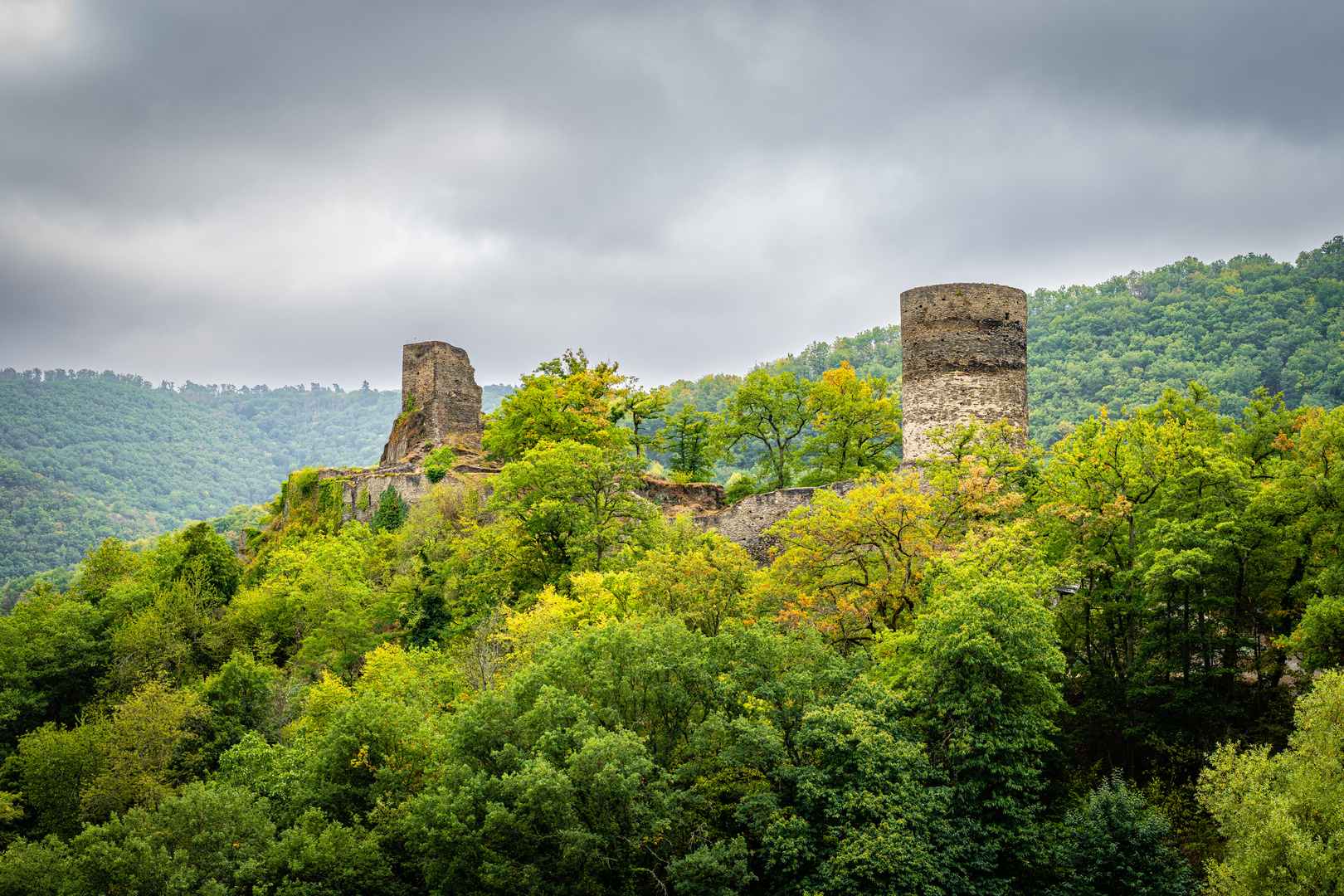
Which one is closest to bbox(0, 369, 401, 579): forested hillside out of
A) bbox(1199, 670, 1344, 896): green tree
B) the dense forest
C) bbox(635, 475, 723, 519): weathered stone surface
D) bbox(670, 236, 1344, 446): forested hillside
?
bbox(670, 236, 1344, 446): forested hillside

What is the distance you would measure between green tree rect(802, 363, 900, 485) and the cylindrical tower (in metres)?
5.50

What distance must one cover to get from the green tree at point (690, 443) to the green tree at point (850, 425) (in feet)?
16.6

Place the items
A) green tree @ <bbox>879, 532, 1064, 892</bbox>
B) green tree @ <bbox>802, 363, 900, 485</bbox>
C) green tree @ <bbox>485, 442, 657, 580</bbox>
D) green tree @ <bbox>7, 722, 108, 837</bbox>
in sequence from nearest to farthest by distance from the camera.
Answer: green tree @ <bbox>879, 532, 1064, 892</bbox>, green tree @ <bbox>7, 722, 108, 837</bbox>, green tree @ <bbox>485, 442, 657, 580</bbox>, green tree @ <bbox>802, 363, 900, 485</bbox>

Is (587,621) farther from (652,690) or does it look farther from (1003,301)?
(1003,301)

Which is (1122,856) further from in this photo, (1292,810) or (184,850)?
(184,850)

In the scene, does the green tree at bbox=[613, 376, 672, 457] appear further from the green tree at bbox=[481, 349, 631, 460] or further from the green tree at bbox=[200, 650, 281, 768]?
the green tree at bbox=[200, 650, 281, 768]

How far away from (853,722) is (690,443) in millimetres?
24328

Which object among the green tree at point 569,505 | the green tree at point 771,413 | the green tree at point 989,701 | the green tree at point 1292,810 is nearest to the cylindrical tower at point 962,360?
the green tree at point 771,413

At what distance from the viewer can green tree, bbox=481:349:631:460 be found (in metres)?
35.7

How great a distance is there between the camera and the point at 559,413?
36.1 meters

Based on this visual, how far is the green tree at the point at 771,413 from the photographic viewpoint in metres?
38.1

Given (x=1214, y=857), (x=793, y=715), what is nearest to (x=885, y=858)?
(x=793, y=715)

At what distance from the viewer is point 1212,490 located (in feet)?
66.6

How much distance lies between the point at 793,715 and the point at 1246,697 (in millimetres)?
10430
